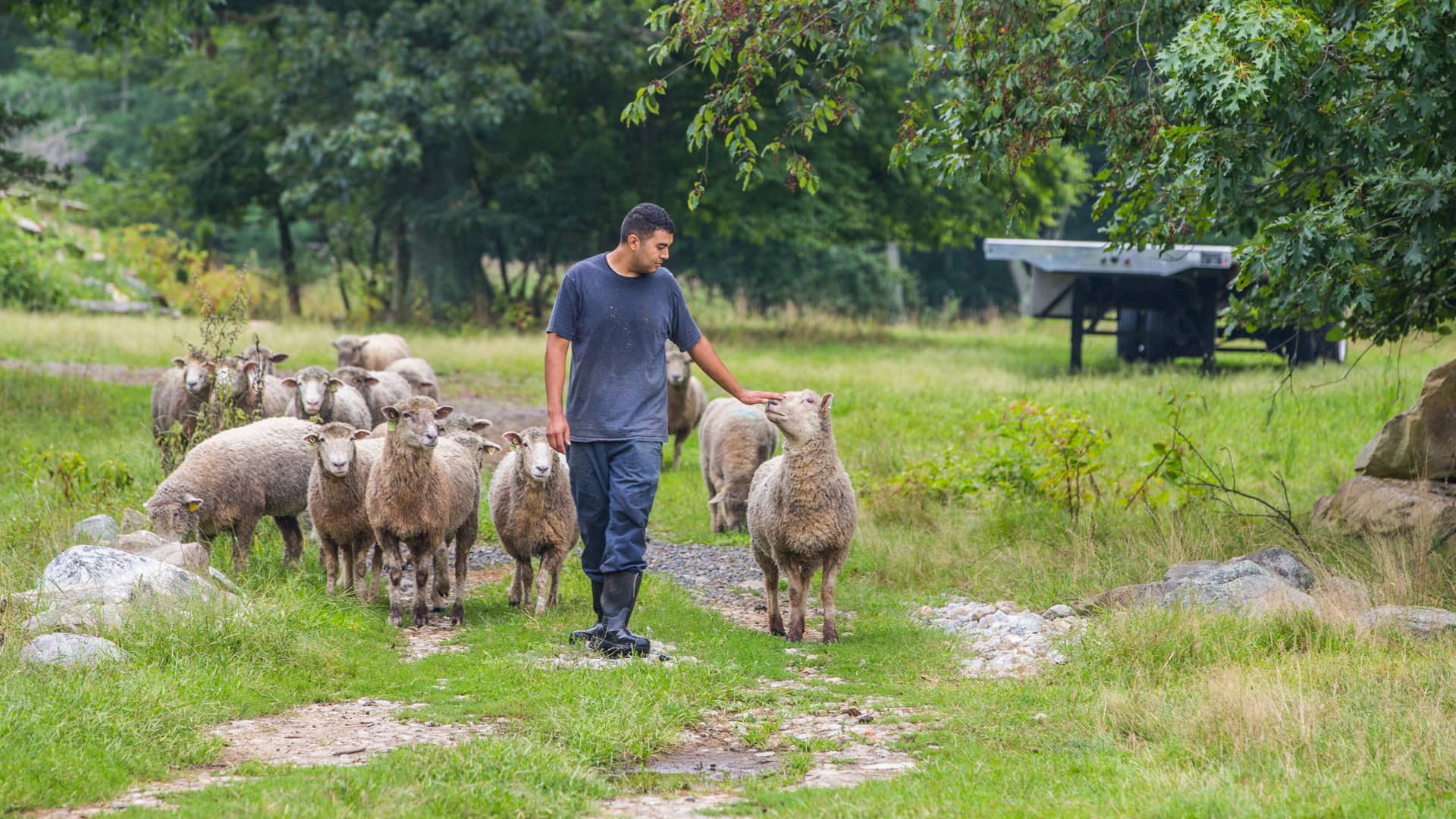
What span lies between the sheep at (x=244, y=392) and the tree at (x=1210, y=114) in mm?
4510

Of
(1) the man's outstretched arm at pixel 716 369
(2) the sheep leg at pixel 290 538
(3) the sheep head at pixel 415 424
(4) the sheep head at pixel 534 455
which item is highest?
(1) the man's outstretched arm at pixel 716 369

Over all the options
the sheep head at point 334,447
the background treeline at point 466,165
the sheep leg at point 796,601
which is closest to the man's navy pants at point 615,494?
the sheep leg at point 796,601

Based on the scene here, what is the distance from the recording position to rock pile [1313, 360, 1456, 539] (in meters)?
10.3

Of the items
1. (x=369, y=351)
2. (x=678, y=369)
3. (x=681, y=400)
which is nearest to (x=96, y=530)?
(x=678, y=369)

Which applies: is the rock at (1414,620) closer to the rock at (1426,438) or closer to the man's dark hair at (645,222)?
the rock at (1426,438)

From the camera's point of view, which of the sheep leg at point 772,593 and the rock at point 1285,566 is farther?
the rock at point 1285,566

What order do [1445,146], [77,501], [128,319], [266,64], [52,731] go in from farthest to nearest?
1. [266,64]
2. [128,319]
3. [77,501]
4. [1445,146]
5. [52,731]

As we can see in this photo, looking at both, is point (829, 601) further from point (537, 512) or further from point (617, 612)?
point (537, 512)

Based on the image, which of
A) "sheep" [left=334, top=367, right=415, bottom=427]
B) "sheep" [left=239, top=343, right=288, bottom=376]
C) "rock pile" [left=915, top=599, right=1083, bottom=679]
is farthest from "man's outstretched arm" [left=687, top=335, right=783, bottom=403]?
"sheep" [left=239, top=343, right=288, bottom=376]

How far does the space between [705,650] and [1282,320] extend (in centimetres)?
570

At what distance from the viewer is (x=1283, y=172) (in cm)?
979

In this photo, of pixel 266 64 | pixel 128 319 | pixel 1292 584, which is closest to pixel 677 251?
pixel 266 64

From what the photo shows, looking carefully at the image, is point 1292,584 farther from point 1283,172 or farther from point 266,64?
point 266,64

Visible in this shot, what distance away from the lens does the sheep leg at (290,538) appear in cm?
1023
